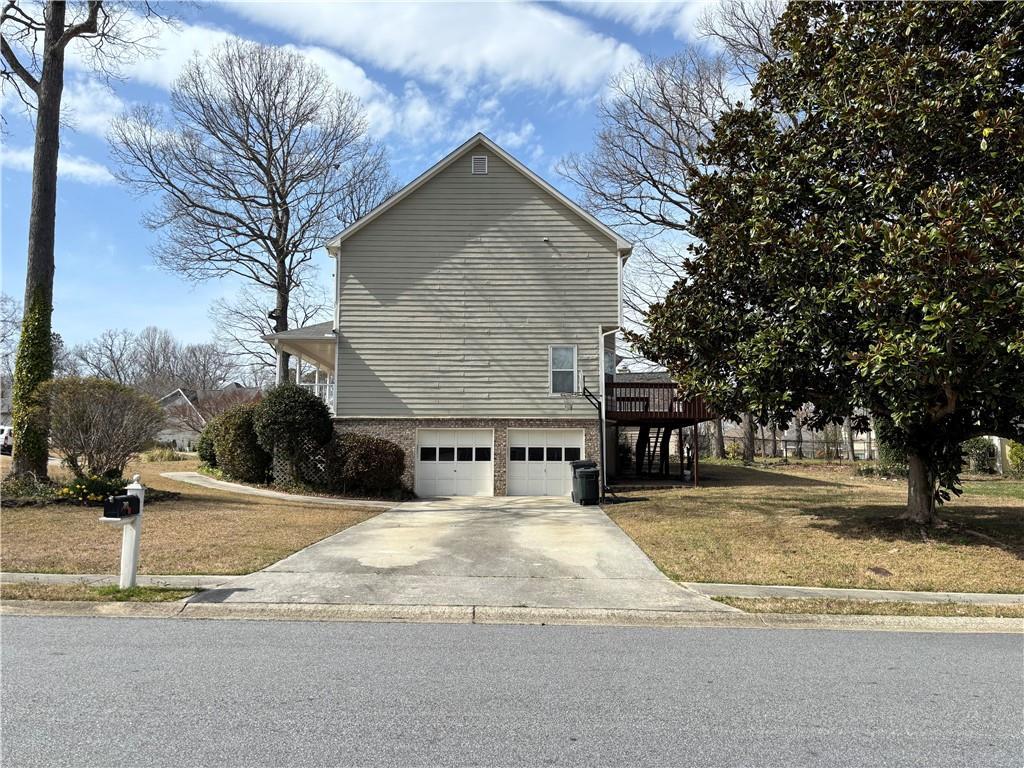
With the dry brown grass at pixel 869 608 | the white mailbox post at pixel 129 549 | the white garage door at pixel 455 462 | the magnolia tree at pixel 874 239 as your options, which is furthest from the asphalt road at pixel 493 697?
the white garage door at pixel 455 462

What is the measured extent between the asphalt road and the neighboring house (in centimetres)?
2732

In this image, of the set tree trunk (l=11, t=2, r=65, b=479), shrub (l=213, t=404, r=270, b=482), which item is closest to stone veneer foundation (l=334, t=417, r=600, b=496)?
shrub (l=213, t=404, r=270, b=482)

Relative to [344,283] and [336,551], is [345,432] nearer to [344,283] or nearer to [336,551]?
[344,283]

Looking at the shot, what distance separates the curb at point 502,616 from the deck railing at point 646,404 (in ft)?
48.7

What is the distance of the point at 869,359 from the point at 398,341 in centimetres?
1403

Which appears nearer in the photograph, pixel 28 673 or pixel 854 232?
pixel 28 673

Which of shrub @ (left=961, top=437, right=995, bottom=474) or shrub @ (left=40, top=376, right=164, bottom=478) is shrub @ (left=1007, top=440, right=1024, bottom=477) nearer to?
shrub @ (left=961, top=437, right=995, bottom=474)

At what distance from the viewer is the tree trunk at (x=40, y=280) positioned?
1462 centimetres

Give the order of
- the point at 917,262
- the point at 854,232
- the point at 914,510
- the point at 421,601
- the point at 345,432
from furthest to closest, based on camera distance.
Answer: the point at 345,432
the point at 914,510
the point at 854,232
the point at 917,262
the point at 421,601

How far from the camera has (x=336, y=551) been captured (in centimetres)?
1063

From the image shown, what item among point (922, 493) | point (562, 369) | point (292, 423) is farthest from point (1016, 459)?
point (292, 423)

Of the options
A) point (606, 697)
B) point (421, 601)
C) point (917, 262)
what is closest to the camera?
point (606, 697)

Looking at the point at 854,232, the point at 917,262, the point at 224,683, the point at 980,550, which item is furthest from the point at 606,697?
the point at 980,550

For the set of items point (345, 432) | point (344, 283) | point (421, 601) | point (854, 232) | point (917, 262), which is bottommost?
point (421, 601)
